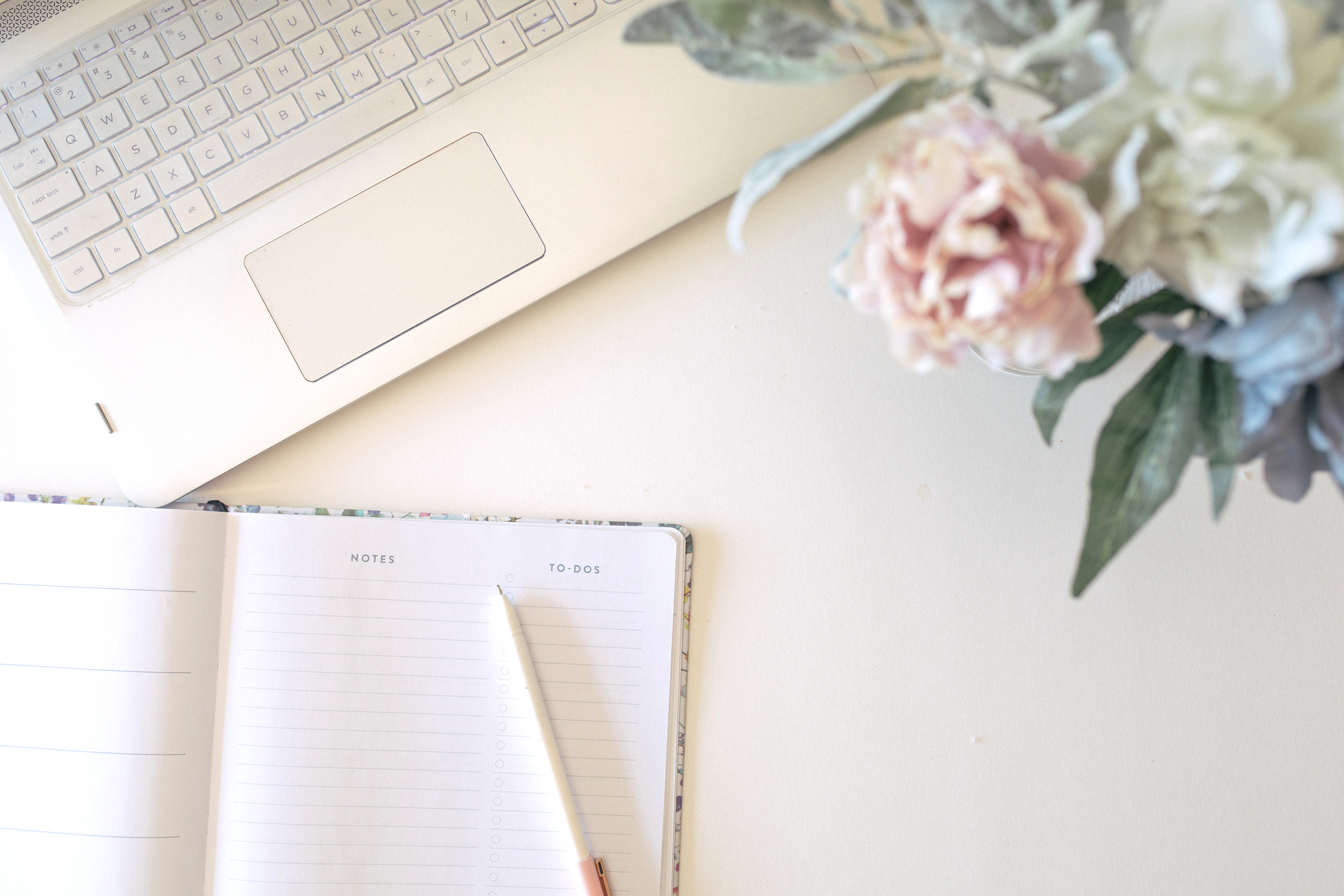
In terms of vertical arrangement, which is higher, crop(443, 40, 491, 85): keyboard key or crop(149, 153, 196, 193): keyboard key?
crop(443, 40, 491, 85): keyboard key

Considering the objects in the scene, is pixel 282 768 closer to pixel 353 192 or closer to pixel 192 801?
pixel 192 801

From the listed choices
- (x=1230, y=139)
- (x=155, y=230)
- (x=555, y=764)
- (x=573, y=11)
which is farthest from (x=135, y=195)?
(x=1230, y=139)

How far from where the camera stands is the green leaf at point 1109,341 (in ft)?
0.95

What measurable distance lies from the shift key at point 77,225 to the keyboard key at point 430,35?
0.17 meters

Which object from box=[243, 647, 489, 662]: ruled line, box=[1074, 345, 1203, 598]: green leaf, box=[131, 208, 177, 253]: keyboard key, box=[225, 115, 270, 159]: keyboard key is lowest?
box=[243, 647, 489, 662]: ruled line

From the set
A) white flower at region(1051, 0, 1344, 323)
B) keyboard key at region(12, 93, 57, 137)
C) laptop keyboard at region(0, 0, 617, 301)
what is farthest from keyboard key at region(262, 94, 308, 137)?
white flower at region(1051, 0, 1344, 323)

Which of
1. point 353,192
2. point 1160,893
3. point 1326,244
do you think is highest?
point 353,192

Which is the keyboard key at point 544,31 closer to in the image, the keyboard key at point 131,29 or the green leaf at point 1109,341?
the keyboard key at point 131,29

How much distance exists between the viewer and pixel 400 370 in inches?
17.0

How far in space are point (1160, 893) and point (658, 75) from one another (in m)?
0.47

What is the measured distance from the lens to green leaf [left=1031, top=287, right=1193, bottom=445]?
290 mm

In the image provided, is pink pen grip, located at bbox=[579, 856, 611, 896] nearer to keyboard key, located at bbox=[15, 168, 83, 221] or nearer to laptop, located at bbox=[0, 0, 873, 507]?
laptop, located at bbox=[0, 0, 873, 507]

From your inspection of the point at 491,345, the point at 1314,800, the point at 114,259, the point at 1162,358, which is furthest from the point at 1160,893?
the point at 114,259

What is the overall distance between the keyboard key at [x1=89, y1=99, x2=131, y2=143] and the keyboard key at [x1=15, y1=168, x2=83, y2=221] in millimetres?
26
